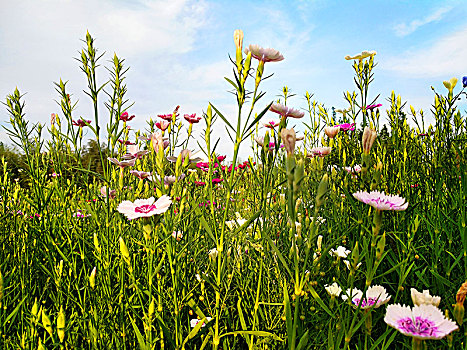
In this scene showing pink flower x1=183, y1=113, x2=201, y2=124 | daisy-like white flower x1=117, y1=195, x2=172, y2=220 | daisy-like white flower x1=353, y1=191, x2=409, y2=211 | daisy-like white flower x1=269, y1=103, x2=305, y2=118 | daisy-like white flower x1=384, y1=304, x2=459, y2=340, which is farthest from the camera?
pink flower x1=183, y1=113, x2=201, y2=124

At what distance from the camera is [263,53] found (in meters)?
1.19

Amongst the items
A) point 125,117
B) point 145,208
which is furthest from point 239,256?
point 125,117

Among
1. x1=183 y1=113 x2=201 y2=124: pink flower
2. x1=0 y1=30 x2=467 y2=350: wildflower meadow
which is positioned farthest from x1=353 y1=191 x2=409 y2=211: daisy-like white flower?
x1=183 y1=113 x2=201 y2=124: pink flower

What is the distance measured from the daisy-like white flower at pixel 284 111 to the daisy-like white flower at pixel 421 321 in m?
0.75

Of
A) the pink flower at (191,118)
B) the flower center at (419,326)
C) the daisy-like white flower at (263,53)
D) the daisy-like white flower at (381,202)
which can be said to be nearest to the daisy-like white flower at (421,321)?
the flower center at (419,326)

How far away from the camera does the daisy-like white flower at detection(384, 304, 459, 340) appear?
768mm

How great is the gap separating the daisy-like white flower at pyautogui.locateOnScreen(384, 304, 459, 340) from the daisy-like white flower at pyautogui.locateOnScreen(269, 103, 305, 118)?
2.46ft

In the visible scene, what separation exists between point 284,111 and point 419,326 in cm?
83

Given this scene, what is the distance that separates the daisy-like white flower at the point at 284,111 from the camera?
1.31 meters

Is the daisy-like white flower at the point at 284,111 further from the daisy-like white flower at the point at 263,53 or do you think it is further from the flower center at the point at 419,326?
the flower center at the point at 419,326

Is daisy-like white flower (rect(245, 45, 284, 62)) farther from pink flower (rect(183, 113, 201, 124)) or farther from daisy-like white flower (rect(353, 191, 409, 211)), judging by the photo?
pink flower (rect(183, 113, 201, 124))

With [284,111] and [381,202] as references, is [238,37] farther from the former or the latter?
[381,202]

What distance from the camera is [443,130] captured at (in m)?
2.31

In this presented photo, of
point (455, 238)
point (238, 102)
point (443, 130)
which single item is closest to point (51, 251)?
point (238, 102)
